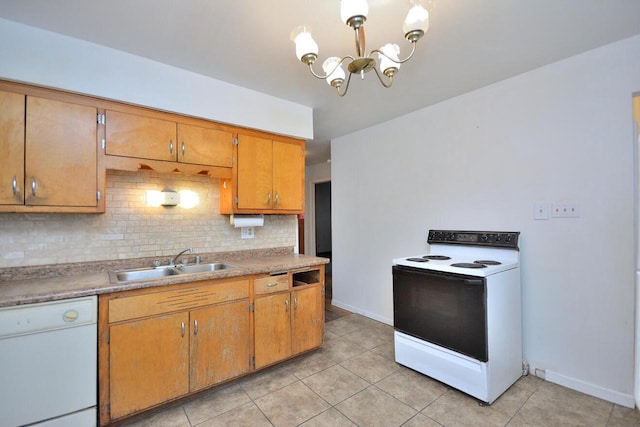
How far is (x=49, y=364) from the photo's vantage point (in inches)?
61.9

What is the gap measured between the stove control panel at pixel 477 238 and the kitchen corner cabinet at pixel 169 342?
1861 mm

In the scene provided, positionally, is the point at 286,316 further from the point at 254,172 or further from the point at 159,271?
the point at 254,172

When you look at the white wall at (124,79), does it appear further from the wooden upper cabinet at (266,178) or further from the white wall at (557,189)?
the white wall at (557,189)

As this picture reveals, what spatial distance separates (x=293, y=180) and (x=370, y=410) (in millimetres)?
2060

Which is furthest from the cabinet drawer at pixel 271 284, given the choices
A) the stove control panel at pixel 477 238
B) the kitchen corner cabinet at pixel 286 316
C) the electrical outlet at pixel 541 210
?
the electrical outlet at pixel 541 210

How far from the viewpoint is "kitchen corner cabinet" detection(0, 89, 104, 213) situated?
1712mm

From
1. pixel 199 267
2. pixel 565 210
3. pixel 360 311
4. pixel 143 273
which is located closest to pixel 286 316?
pixel 199 267

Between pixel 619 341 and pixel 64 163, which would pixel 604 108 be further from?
pixel 64 163

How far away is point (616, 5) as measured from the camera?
1.58 metres

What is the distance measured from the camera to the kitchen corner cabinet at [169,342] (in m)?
1.73

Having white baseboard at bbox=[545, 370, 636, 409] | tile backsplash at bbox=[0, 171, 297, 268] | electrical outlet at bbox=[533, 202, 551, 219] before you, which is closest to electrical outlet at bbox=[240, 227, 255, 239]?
tile backsplash at bbox=[0, 171, 297, 268]

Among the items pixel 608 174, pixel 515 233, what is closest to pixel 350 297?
pixel 515 233

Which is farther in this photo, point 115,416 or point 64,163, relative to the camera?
point 64,163

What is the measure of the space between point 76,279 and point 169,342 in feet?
2.44
